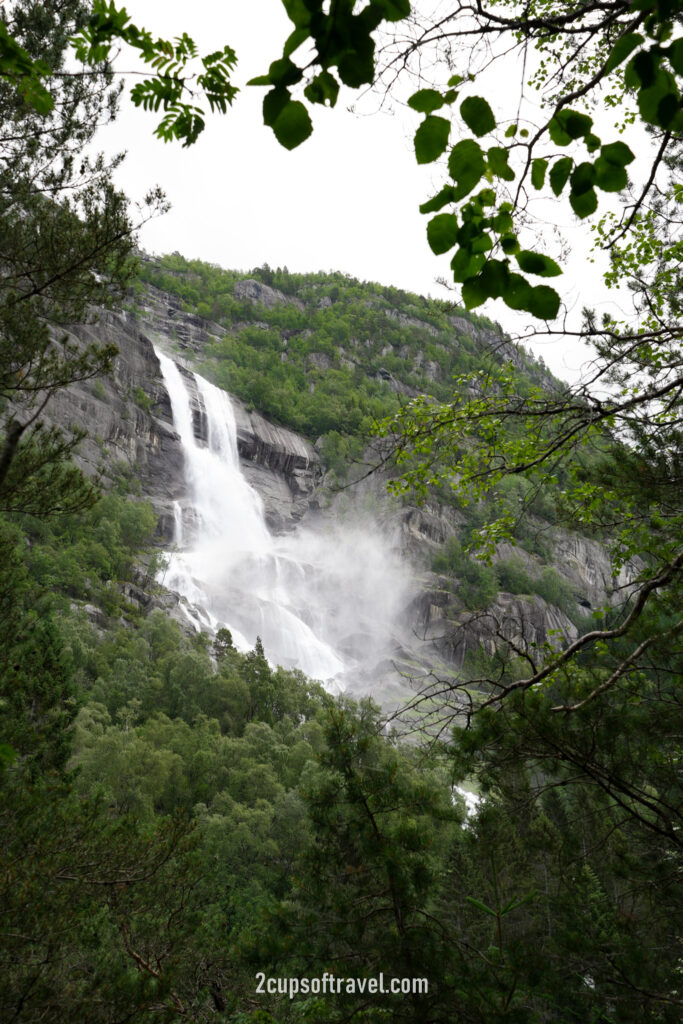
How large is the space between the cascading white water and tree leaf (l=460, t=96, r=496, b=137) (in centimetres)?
3839

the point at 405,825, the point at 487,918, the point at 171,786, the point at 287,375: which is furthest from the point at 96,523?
the point at 287,375

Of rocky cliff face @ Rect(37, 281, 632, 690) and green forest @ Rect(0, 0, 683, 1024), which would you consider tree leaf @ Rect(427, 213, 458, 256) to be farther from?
rocky cliff face @ Rect(37, 281, 632, 690)

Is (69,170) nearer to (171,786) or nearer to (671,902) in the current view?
(671,902)

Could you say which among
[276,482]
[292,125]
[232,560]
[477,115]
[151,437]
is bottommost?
[292,125]

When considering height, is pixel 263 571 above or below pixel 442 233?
above

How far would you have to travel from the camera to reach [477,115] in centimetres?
106

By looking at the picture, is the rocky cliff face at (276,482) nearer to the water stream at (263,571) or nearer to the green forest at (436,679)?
the water stream at (263,571)

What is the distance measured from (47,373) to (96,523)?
1579 inches

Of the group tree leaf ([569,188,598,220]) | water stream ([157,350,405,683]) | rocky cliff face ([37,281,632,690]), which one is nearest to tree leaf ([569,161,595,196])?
tree leaf ([569,188,598,220])

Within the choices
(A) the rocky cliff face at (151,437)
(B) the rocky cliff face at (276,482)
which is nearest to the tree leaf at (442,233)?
(B) the rocky cliff face at (276,482)

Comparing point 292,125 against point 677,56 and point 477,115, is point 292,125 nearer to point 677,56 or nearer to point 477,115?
point 477,115

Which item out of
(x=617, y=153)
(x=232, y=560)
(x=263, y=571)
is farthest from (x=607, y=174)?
(x=263, y=571)

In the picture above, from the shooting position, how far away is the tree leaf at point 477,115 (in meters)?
1.04

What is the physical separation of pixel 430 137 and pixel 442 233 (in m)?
0.16
